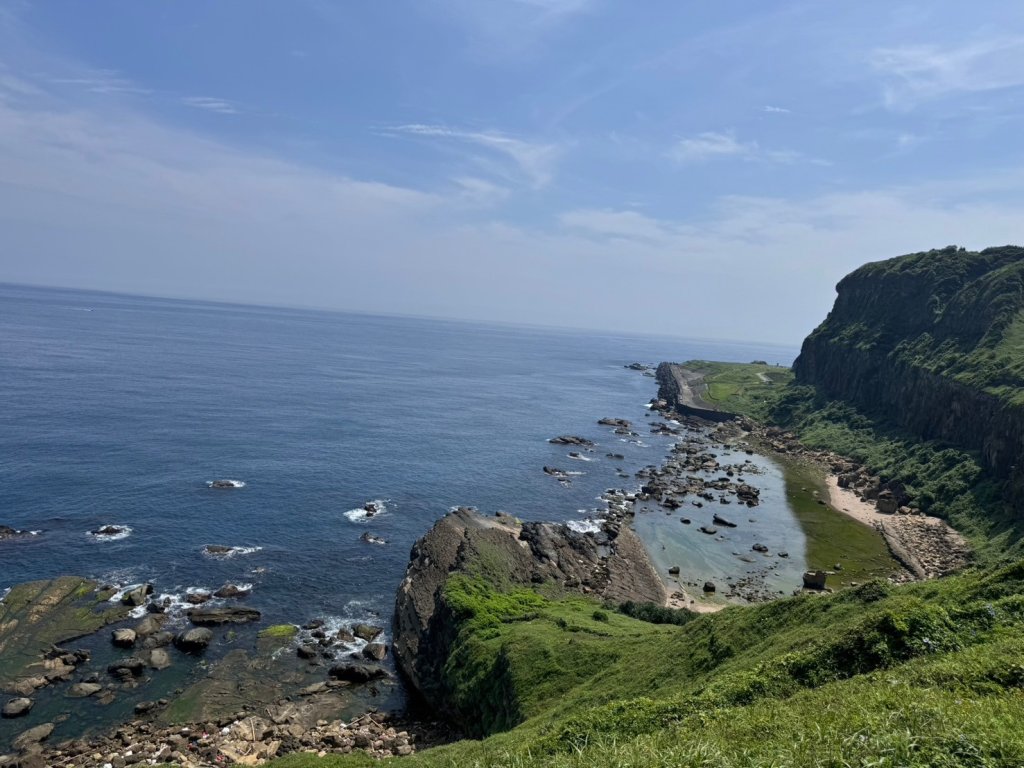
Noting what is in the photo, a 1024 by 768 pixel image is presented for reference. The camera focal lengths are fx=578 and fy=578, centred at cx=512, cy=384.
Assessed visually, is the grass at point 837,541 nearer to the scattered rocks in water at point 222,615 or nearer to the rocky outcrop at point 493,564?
the rocky outcrop at point 493,564

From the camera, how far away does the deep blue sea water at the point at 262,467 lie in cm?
5500

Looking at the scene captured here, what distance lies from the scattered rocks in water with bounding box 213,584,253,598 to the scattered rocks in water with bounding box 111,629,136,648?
7579mm

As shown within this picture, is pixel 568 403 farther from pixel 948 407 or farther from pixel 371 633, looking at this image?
pixel 371 633

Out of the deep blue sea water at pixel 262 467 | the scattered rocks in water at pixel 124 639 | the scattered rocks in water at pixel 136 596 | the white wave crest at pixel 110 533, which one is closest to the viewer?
the scattered rocks in water at pixel 124 639

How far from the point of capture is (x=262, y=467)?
266 ft

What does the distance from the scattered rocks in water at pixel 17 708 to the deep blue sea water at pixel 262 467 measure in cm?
1405

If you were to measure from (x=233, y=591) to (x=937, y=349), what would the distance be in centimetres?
12281

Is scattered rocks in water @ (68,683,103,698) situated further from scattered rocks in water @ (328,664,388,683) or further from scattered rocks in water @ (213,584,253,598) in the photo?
scattered rocks in water @ (328,664,388,683)

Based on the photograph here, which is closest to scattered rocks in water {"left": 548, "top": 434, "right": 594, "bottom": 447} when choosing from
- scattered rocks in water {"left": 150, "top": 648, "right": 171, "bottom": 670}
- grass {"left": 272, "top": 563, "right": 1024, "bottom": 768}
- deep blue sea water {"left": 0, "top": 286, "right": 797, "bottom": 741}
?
deep blue sea water {"left": 0, "top": 286, "right": 797, "bottom": 741}

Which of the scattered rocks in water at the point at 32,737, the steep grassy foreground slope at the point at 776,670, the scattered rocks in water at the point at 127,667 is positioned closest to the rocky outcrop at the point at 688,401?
the steep grassy foreground slope at the point at 776,670

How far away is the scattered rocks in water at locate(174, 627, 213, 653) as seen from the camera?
143 feet

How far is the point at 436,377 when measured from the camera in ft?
599

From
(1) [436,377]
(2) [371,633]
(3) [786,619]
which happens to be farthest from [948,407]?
→ (1) [436,377]

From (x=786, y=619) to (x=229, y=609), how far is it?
42.8m
